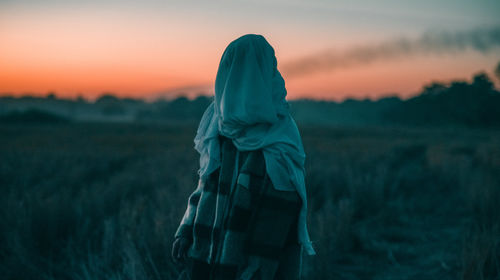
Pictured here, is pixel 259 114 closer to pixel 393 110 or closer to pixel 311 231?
pixel 311 231

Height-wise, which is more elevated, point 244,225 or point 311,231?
point 244,225

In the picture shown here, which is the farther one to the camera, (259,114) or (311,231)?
(311,231)

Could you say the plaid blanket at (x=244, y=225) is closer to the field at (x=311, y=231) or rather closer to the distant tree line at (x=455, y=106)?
the field at (x=311, y=231)

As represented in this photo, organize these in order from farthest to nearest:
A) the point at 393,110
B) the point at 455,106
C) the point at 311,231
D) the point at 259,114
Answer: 1. the point at 393,110
2. the point at 455,106
3. the point at 311,231
4. the point at 259,114

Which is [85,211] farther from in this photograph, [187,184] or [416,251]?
[416,251]

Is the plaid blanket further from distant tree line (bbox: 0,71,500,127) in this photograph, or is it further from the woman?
distant tree line (bbox: 0,71,500,127)

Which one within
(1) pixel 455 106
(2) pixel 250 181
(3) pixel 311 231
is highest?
(1) pixel 455 106

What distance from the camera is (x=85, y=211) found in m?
4.44

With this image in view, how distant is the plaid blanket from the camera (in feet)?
5.12

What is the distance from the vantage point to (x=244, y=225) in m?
1.61

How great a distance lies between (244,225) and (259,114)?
21.0 inches

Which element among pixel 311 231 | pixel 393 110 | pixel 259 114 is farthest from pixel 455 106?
pixel 259 114

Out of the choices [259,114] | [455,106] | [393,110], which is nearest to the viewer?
[259,114]

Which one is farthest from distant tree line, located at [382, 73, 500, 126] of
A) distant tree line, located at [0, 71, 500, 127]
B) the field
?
the field
